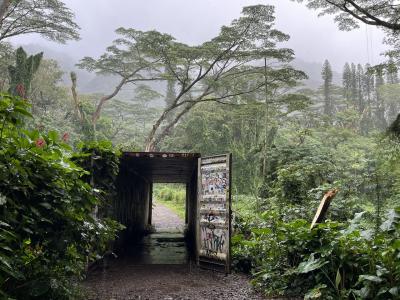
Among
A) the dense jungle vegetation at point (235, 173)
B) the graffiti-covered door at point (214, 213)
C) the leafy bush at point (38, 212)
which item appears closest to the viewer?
Answer: the leafy bush at point (38, 212)

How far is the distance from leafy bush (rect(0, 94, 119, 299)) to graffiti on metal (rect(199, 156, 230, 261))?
3.62 meters

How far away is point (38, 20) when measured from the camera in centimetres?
1877

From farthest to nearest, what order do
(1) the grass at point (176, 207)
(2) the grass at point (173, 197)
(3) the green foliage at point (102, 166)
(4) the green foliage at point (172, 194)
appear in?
(4) the green foliage at point (172, 194) < (2) the grass at point (173, 197) < (1) the grass at point (176, 207) < (3) the green foliage at point (102, 166)

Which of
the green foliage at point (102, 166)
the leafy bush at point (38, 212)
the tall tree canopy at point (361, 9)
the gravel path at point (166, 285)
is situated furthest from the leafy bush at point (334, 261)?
the tall tree canopy at point (361, 9)

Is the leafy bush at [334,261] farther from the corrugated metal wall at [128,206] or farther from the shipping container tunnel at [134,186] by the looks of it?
the corrugated metal wall at [128,206]

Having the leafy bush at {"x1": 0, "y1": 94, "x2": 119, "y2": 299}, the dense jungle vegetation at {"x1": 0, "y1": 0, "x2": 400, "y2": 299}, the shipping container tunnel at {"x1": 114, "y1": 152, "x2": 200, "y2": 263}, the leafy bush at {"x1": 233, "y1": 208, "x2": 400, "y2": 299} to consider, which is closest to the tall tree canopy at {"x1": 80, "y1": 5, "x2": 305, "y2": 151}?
the dense jungle vegetation at {"x1": 0, "y1": 0, "x2": 400, "y2": 299}

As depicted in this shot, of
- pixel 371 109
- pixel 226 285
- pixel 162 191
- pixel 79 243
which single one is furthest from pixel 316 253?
pixel 371 109

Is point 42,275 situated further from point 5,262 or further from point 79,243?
point 5,262

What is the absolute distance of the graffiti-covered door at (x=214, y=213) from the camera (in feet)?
22.5

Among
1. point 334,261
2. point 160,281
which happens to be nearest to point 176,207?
point 160,281

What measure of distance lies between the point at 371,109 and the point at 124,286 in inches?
1706

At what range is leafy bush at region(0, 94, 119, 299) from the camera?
2.38 m

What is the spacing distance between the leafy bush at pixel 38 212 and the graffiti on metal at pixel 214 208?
3617 mm

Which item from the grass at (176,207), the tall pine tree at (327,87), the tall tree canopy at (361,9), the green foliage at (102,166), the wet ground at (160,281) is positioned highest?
the tall pine tree at (327,87)
